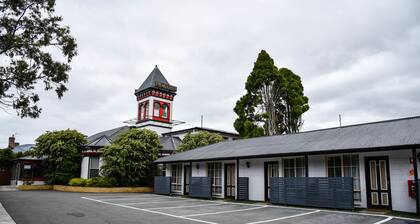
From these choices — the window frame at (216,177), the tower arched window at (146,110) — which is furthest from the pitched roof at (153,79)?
the window frame at (216,177)

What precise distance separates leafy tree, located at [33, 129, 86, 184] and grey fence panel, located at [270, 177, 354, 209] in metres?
18.8

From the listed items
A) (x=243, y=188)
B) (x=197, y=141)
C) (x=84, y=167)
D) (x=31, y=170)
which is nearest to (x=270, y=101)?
(x=197, y=141)

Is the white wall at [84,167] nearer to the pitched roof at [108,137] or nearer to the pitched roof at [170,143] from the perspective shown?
the pitched roof at [108,137]

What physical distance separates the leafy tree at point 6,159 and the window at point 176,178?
2197 centimetres

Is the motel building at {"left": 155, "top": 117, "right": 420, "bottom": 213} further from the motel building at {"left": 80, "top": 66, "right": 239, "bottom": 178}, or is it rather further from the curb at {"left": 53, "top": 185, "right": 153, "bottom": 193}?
the motel building at {"left": 80, "top": 66, "right": 239, "bottom": 178}

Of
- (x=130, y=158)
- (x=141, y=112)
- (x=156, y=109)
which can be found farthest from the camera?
(x=141, y=112)

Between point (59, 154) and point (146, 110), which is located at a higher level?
point (146, 110)

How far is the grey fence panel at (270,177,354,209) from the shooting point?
41.3 ft

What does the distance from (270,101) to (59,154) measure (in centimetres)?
1846

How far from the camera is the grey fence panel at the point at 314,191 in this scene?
1258 centimetres

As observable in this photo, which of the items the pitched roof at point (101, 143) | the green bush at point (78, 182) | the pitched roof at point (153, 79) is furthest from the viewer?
the pitched roof at point (153, 79)

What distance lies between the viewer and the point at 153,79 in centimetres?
4097

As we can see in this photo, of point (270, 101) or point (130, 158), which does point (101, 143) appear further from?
point (270, 101)

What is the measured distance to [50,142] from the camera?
26797 millimetres
